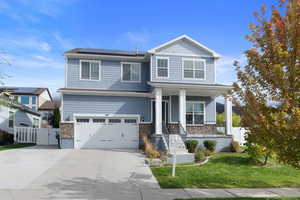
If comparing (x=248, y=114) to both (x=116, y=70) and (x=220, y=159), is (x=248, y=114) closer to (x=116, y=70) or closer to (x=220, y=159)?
(x=220, y=159)

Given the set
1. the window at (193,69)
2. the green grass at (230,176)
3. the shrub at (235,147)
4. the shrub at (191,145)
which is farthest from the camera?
the window at (193,69)

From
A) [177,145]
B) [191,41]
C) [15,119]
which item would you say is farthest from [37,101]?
[177,145]

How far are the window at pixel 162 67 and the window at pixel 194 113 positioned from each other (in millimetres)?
2956

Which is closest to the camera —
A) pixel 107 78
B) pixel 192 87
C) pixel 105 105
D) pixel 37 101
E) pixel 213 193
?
pixel 213 193

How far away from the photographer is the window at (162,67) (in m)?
16.6

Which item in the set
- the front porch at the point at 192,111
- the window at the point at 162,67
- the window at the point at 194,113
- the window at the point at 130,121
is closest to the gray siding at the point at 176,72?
the window at the point at 162,67

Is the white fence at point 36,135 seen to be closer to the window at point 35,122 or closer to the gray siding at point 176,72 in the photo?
the window at point 35,122

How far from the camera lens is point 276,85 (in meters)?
4.75

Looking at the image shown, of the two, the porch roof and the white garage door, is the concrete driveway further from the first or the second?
the porch roof

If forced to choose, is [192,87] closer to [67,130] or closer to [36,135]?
[67,130]

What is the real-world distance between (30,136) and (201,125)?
50.6ft

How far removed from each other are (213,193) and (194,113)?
437 inches

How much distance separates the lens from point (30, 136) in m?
20.5

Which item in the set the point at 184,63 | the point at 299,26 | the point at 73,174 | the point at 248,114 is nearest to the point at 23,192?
the point at 73,174
